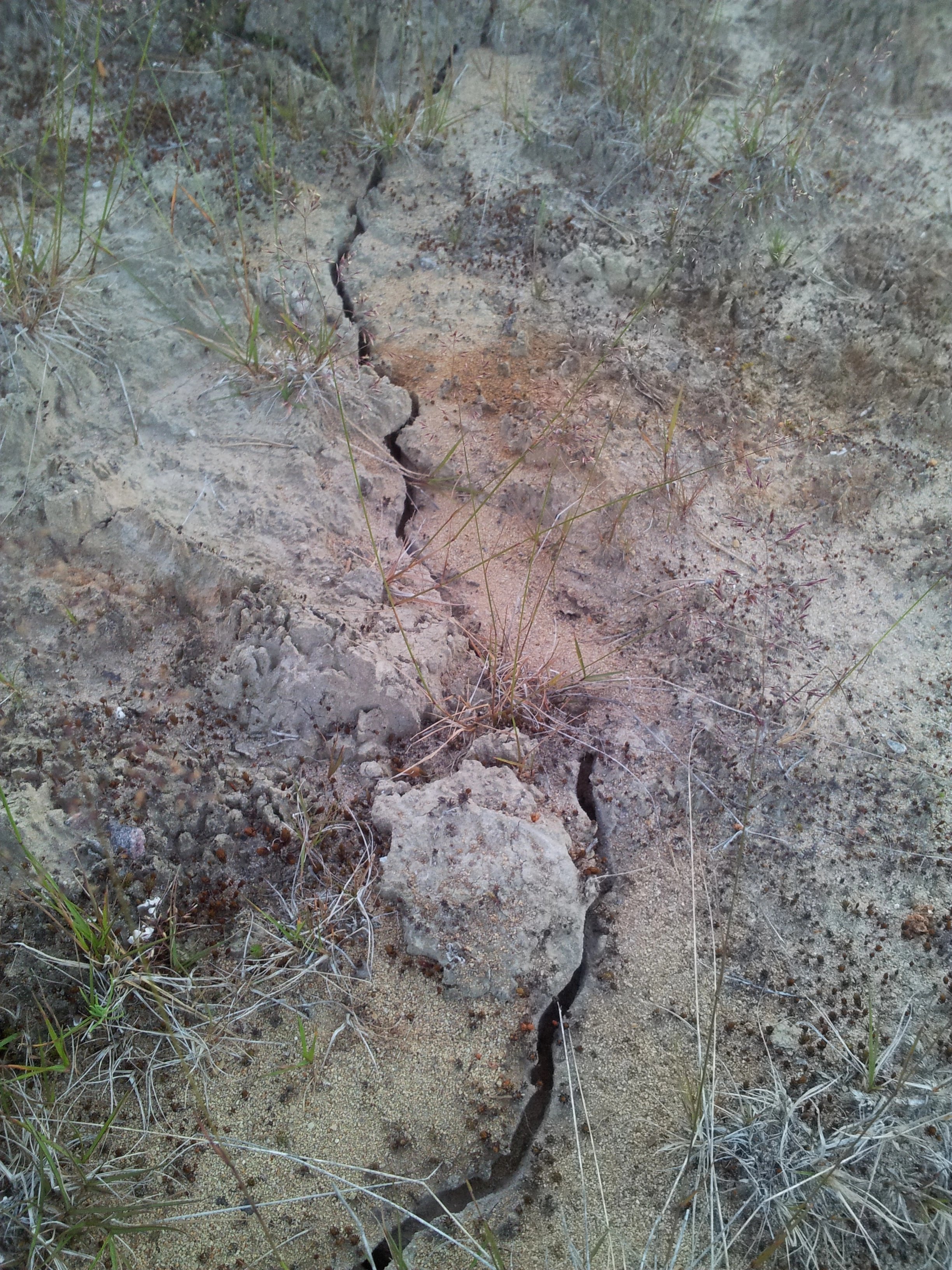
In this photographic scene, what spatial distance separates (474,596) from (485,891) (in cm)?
110

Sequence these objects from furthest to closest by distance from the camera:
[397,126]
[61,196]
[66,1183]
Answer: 1. [397,126]
2. [61,196]
3. [66,1183]

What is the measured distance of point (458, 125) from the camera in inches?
167

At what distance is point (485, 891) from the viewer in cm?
220

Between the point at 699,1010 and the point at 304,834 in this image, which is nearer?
the point at 699,1010

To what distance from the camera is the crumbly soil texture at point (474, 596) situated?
6.67 feet

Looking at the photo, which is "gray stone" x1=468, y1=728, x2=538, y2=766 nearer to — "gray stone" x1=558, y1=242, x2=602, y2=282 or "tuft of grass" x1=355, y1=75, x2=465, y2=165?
"gray stone" x1=558, y1=242, x2=602, y2=282

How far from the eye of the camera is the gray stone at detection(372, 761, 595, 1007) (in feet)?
7.12

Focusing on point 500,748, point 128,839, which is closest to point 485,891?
point 500,748

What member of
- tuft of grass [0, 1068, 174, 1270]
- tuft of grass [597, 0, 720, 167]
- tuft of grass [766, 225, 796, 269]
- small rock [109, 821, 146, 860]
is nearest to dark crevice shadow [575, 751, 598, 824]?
small rock [109, 821, 146, 860]

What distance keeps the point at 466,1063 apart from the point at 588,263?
3236 mm

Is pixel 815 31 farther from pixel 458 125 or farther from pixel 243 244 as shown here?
pixel 243 244

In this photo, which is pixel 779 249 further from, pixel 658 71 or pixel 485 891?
pixel 485 891

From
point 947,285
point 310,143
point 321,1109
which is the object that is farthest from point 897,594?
point 310,143

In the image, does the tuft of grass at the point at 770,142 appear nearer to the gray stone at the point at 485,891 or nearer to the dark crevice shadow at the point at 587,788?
the dark crevice shadow at the point at 587,788
